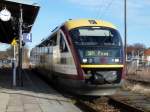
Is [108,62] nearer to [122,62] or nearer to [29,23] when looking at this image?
[122,62]

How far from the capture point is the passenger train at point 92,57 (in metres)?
18.0

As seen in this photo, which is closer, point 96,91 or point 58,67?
point 96,91

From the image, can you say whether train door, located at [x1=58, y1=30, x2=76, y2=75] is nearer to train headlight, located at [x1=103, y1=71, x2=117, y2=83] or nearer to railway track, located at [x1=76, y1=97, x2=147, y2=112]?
train headlight, located at [x1=103, y1=71, x2=117, y2=83]

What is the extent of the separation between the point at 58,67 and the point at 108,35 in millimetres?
3496

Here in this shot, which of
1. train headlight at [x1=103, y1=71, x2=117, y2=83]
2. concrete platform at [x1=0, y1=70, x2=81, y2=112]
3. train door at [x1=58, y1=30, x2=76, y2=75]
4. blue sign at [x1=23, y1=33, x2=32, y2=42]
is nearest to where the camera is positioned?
concrete platform at [x1=0, y1=70, x2=81, y2=112]

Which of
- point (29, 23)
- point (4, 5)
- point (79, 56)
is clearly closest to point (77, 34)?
point (79, 56)

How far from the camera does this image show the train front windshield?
1817 centimetres

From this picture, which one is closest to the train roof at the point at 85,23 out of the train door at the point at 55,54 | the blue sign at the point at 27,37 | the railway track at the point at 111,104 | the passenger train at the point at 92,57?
the passenger train at the point at 92,57

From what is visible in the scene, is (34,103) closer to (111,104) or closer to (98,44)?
(111,104)

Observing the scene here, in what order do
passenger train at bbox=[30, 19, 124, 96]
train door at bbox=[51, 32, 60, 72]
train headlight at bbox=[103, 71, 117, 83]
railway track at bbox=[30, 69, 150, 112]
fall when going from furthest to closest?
1. train door at bbox=[51, 32, 60, 72]
2. train headlight at bbox=[103, 71, 117, 83]
3. passenger train at bbox=[30, 19, 124, 96]
4. railway track at bbox=[30, 69, 150, 112]

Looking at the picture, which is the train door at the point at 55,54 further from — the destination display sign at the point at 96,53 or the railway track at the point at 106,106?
the destination display sign at the point at 96,53

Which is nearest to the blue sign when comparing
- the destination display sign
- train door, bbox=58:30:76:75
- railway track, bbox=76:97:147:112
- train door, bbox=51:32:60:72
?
train door, bbox=51:32:60:72

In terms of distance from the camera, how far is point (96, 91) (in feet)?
59.6

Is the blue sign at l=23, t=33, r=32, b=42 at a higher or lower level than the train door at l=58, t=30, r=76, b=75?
higher
